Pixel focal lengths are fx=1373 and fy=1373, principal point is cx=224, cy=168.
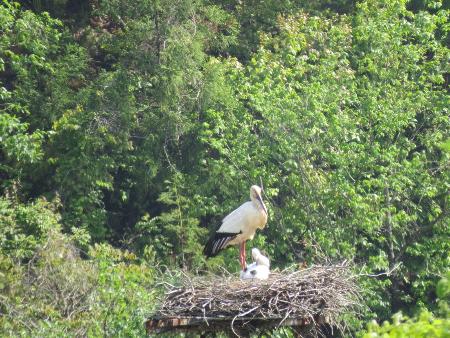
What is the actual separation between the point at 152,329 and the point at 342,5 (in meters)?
15.0

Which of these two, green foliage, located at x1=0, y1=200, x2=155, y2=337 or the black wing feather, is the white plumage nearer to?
the black wing feather

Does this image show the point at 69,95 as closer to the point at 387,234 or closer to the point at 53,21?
the point at 53,21

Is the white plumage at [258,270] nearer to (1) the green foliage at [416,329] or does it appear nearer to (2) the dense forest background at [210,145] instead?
(2) the dense forest background at [210,145]

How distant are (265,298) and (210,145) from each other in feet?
32.7

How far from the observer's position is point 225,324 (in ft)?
47.1

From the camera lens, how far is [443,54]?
24.4 metres

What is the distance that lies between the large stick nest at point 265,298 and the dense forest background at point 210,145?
16.4ft

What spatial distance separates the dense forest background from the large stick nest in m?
5.00

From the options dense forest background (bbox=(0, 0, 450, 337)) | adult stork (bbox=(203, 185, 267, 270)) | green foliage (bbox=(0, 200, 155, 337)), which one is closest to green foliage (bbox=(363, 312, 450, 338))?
adult stork (bbox=(203, 185, 267, 270))

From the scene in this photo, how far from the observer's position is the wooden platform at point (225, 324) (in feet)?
46.2

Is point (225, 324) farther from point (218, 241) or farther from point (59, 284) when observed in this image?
point (59, 284)

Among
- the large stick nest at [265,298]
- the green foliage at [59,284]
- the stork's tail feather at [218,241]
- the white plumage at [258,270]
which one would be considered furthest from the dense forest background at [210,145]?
the large stick nest at [265,298]

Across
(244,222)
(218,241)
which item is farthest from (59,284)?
(244,222)

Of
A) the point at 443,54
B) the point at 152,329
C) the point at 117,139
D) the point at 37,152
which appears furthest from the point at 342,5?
the point at 152,329
